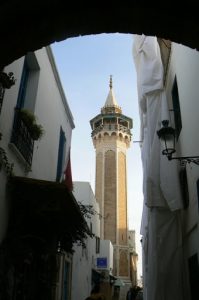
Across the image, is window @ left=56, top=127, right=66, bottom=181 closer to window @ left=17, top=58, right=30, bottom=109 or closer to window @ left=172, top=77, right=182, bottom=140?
window @ left=17, top=58, right=30, bottom=109

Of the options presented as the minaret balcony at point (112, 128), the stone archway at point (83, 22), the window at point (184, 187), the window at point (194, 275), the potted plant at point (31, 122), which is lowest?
the window at point (194, 275)

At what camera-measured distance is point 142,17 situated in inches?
142

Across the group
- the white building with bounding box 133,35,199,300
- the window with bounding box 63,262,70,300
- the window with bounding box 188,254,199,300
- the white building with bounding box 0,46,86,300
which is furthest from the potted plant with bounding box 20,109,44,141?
the window with bounding box 63,262,70,300

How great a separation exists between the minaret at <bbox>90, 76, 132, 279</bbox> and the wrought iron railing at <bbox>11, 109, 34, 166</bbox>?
105ft

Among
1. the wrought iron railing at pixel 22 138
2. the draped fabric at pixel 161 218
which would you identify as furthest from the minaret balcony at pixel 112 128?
the wrought iron railing at pixel 22 138

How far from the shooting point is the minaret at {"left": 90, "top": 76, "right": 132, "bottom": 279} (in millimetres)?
38737

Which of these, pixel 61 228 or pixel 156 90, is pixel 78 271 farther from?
pixel 156 90

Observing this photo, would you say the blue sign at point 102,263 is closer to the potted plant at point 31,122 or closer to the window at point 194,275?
the window at point 194,275

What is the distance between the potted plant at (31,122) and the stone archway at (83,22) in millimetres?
2632

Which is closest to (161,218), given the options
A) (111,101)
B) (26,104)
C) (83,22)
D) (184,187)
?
(184,187)

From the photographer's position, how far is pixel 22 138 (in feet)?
20.7

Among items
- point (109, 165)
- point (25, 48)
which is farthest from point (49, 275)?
point (109, 165)

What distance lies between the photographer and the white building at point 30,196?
556 cm

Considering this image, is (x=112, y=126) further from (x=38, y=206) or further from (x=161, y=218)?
(x=38, y=206)
